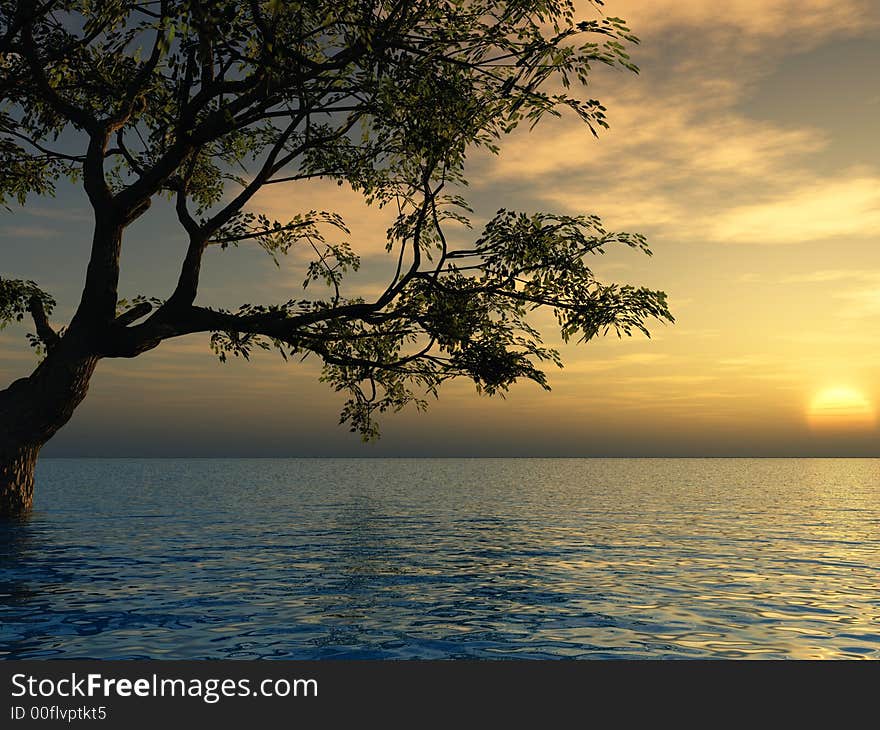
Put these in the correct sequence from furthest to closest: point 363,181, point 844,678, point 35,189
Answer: point 35,189 < point 363,181 < point 844,678

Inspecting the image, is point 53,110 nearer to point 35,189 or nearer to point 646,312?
point 35,189

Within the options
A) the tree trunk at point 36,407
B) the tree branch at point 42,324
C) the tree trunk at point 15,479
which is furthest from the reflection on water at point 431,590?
the tree branch at point 42,324

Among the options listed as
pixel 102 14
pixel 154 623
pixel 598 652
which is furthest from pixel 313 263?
pixel 598 652

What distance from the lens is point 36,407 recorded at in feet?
108

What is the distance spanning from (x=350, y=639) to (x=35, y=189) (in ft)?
90.2

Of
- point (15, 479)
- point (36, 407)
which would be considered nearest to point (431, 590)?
point (36, 407)

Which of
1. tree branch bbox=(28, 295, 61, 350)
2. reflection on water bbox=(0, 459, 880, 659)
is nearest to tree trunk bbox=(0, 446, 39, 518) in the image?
reflection on water bbox=(0, 459, 880, 659)

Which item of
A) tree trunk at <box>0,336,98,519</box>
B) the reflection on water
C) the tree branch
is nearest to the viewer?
the reflection on water

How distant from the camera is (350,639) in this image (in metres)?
16.1

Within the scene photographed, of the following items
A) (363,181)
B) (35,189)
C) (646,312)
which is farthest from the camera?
(35,189)

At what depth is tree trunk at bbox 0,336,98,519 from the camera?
3284 centimetres

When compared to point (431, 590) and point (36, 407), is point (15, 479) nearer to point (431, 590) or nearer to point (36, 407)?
point (36, 407)

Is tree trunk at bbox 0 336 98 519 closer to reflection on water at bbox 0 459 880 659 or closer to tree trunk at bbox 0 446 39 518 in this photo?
tree trunk at bbox 0 446 39 518

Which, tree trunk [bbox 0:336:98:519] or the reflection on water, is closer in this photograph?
the reflection on water
